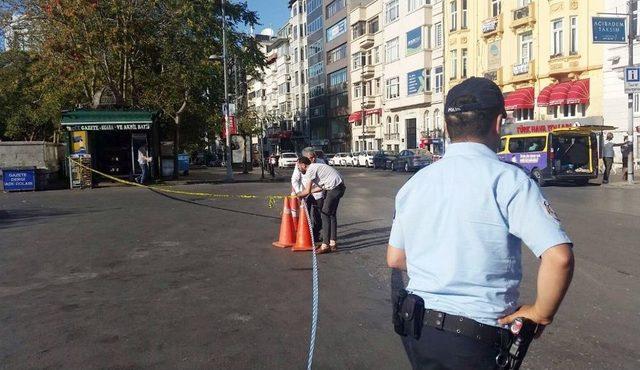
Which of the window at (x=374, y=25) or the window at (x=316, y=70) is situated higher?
the window at (x=374, y=25)

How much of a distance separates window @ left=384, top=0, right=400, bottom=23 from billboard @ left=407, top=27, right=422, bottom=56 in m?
3.42

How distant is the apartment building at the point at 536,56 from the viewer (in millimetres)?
29797

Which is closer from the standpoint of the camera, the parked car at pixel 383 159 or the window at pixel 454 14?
the parked car at pixel 383 159

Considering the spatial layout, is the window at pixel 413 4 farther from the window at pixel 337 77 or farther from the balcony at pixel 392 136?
the window at pixel 337 77

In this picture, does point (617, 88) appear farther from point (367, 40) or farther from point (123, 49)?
point (367, 40)

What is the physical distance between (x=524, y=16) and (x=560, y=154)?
1531cm

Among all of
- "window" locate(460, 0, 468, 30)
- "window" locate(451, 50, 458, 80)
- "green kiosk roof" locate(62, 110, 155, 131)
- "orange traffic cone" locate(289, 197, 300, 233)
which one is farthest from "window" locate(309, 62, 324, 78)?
"orange traffic cone" locate(289, 197, 300, 233)

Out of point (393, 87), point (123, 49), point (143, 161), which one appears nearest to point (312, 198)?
point (143, 161)

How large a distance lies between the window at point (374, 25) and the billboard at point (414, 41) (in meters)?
8.22

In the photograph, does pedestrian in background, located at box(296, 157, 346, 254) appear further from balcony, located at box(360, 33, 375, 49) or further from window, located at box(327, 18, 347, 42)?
window, located at box(327, 18, 347, 42)

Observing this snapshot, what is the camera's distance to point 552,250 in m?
1.99

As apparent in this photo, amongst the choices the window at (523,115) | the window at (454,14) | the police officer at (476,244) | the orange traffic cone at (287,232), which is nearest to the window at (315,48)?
the window at (454,14)

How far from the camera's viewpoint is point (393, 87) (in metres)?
50.9

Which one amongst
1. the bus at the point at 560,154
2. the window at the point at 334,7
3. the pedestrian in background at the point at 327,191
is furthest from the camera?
the window at the point at 334,7
